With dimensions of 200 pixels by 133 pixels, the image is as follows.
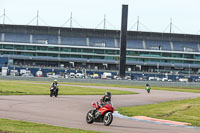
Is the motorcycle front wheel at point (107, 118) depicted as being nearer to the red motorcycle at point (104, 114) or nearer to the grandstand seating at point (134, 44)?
the red motorcycle at point (104, 114)

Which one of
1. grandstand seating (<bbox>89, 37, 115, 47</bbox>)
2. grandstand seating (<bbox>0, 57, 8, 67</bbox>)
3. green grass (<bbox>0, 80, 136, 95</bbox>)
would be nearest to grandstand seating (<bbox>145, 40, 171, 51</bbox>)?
grandstand seating (<bbox>89, 37, 115, 47</bbox>)

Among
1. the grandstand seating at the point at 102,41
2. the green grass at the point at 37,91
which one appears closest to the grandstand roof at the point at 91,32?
the grandstand seating at the point at 102,41

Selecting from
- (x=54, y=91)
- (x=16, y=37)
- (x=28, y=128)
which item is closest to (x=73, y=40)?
(x=16, y=37)

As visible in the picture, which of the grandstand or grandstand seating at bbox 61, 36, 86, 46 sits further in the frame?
grandstand seating at bbox 61, 36, 86, 46

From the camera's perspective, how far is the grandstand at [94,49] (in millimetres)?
134625

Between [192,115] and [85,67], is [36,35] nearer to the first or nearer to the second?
[85,67]

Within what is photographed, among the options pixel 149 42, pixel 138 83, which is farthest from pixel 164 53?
pixel 138 83

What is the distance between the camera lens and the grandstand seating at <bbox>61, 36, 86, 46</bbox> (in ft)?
456

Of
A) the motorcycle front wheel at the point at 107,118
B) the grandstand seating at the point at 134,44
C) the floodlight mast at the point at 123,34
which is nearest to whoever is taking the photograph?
the motorcycle front wheel at the point at 107,118

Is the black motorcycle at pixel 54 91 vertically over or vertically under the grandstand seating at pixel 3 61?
under

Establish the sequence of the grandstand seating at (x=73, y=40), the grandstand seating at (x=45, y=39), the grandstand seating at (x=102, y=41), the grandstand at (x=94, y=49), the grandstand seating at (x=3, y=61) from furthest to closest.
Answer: the grandstand seating at (x=102, y=41)
the grandstand seating at (x=73, y=40)
the grandstand seating at (x=45, y=39)
the grandstand at (x=94, y=49)
the grandstand seating at (x=3, y=61)

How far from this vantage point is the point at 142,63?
456ft

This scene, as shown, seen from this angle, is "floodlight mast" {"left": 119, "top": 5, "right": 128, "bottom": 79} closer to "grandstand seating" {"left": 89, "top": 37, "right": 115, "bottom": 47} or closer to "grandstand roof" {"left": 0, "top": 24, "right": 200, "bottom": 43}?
"grandstand seating" {"left": 89, "top": 37, "right": 115, "bottom": 47}

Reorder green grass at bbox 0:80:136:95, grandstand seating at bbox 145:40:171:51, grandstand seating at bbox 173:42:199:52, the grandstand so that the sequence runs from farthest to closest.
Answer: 1. grandstand seating at bbox 173:42:199:52
2. grandstand seating at bbox 145:40:171:51
3. the grandstand
4. green grass at bbox 0:80:136:95
